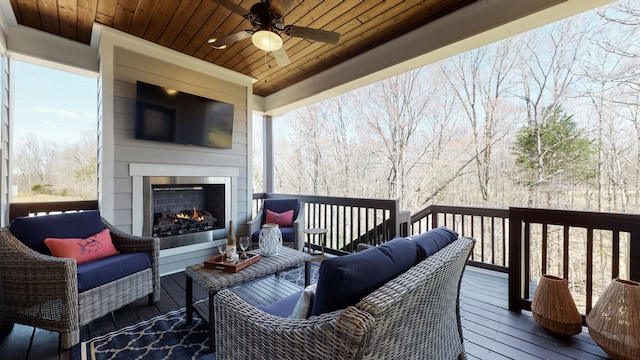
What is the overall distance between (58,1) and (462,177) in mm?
7134

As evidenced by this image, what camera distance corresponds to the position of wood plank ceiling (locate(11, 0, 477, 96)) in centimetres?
265

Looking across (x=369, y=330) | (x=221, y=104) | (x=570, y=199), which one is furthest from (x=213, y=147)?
(x=570, y=199)

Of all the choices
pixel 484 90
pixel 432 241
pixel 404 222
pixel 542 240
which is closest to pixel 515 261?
pixel 542 240

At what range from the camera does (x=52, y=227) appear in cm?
226

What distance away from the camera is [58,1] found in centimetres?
259

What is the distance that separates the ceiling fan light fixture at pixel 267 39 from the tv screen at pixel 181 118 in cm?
184

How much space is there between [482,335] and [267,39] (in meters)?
3.12

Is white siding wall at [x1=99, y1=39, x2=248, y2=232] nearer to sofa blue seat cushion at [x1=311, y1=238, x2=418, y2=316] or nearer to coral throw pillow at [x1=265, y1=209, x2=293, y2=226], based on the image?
coral throw pillow at [x1=265, y1=209, x2=293, y2=226]

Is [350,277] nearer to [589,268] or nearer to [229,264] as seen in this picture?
[229,264]

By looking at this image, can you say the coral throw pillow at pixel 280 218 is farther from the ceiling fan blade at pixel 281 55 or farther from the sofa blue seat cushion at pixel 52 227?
the ceiling fan blade at pixel 281 55

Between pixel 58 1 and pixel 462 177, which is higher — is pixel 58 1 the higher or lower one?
the higher one

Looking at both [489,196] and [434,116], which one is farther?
[434,116]

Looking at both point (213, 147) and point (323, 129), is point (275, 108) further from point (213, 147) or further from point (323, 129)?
point (323, 129)

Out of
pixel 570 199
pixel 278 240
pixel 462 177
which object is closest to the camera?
pixel 278 240
